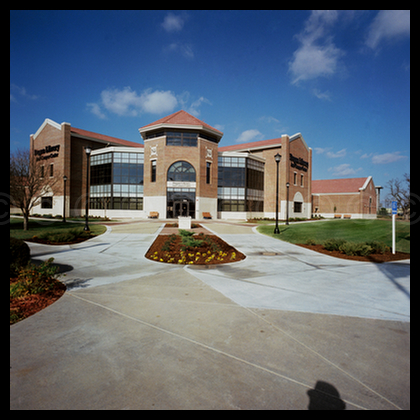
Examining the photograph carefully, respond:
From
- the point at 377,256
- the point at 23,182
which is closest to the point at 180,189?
the point at 23,182

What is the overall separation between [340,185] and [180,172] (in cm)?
5128

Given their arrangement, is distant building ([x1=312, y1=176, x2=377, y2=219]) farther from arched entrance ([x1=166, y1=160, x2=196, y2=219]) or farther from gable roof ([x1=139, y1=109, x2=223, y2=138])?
arched entrance ([x1=166, y1=160, x2=196, y2=219])

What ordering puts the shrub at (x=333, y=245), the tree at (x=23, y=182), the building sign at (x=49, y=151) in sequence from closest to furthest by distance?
1. the shrub at (x=333, y=245)
2. the tree at (x=23, y=182)
3. the building sign at (x=49, y=151)

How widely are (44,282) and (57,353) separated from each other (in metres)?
2.97

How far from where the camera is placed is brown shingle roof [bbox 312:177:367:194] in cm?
6819

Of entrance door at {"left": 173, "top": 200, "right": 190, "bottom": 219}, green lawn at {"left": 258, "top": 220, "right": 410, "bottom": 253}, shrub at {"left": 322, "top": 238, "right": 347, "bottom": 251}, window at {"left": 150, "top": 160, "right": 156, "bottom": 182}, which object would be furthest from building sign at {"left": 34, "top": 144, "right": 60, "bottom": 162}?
shrub at {"left": 322, "top": 238, "right": 347, "bottom": 251}

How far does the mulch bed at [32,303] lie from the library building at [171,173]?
32426 mm

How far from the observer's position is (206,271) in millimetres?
7773

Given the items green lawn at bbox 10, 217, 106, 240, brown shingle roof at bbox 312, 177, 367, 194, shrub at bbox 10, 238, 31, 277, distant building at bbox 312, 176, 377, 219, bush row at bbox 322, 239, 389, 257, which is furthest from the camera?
brown shingle roof at bbox 312, 177, 367, 194

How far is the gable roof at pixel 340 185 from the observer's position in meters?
67.6

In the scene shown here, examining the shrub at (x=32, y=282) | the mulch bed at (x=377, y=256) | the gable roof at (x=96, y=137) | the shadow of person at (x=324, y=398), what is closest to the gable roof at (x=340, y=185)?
the gable roof at (x=96, y=137)

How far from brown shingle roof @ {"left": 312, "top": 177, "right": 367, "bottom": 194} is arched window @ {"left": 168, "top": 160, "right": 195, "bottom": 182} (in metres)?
46.1

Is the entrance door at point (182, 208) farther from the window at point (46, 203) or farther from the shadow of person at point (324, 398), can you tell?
the shadow of person at point (324, 398)

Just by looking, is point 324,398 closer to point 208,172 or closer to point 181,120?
point 208,172
